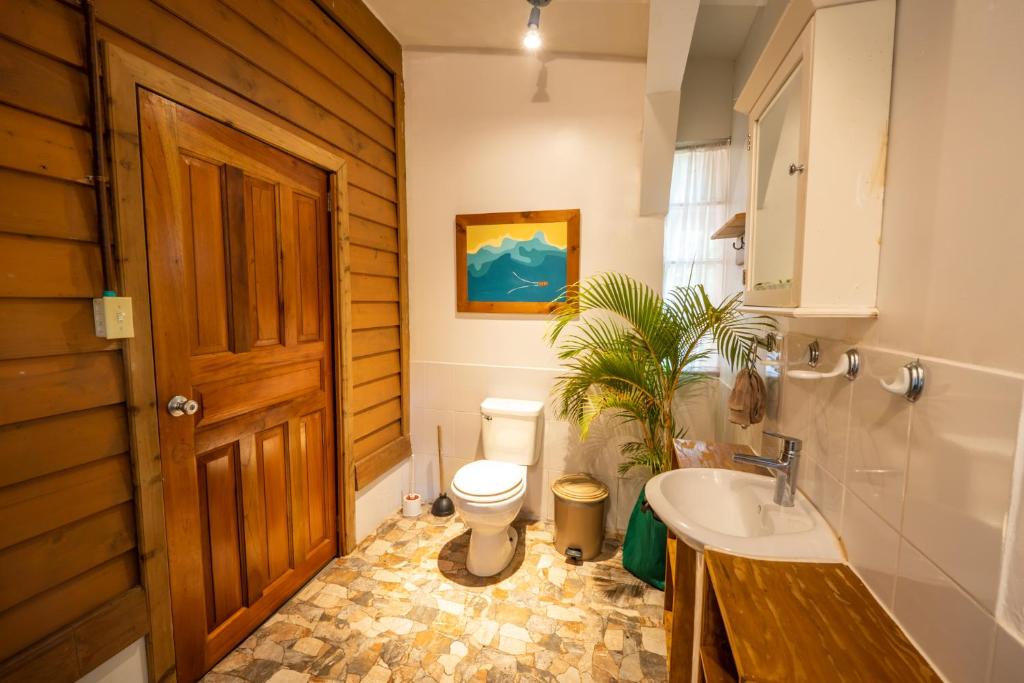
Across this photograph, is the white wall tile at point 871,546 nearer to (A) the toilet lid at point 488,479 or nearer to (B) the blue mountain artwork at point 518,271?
(A) the toilet lid at point 488,479

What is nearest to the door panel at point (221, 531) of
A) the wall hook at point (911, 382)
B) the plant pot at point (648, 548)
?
the plant pot at point (648, 548)

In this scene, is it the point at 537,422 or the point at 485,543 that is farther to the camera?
the point at 537,422

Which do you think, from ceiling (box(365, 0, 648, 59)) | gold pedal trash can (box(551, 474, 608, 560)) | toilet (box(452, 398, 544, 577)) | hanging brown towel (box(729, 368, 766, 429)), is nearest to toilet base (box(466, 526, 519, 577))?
toilet (box(452, 398, 544, 577))

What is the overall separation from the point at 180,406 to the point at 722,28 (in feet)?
9.10

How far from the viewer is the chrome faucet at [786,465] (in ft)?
3.64

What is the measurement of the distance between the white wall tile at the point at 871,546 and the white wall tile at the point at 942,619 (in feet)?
0.09

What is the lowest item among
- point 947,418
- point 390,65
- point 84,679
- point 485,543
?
point 485,543

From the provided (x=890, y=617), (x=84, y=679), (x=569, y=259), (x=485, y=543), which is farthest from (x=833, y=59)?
(x=84, y=679)

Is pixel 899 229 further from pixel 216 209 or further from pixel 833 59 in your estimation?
pixel 216 209

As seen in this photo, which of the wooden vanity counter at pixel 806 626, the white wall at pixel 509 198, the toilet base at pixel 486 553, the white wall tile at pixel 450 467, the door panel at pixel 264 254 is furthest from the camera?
the white wall tile at pixel 450 467

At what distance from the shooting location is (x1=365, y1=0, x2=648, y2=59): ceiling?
1930mm

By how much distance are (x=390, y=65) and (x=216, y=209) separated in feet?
4.67

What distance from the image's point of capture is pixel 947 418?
65cm

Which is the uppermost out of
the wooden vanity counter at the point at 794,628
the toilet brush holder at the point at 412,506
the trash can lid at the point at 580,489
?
the wooden vanity counter at the point at 794,628
